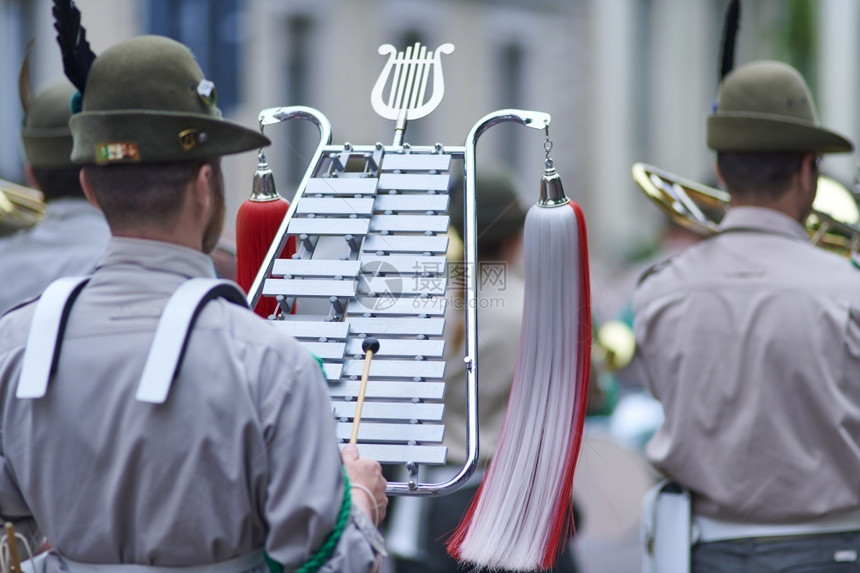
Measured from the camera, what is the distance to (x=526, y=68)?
59.0 ft

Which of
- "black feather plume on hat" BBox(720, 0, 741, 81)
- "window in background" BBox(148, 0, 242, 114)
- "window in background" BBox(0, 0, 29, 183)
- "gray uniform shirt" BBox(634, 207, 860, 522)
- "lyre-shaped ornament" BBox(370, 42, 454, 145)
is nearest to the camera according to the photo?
"lyre-shaped ornament" BBox(370, 42, 454, 145)

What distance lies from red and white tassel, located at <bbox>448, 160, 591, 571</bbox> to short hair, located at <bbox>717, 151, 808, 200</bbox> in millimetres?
908

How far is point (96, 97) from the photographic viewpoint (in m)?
2.01

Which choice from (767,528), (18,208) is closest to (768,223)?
(767,528)

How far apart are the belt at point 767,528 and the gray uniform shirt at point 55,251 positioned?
5.85ft

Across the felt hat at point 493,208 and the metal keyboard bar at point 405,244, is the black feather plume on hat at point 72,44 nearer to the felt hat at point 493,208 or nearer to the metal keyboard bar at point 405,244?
the metal keyboard bar at point 405,244

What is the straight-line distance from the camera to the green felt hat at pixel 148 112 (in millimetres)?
1962

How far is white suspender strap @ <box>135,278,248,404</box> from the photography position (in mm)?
1833

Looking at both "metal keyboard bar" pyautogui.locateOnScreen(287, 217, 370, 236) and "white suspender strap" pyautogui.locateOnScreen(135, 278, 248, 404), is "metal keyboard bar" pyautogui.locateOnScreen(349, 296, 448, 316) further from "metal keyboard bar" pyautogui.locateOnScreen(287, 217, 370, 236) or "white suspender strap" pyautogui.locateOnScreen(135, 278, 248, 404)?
"white suspender strap" pyautogui.locateOnScreen(135, 278, 248, 404)

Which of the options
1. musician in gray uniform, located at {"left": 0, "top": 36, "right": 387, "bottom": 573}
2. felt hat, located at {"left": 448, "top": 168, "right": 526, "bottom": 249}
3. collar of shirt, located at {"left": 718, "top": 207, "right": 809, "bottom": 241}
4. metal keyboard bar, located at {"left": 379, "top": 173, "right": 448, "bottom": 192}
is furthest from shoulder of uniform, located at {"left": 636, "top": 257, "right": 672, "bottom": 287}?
musician in gray uniform, located at {"left": 0, "top": 36, "right": 387, "bottom": 573}

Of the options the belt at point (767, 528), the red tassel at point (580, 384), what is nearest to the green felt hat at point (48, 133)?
the red tassel at point (580, 384)

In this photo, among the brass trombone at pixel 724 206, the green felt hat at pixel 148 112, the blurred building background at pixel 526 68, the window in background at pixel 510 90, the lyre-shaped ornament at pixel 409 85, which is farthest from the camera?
the window in background at pixel 510 90

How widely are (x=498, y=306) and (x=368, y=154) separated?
1468 mm

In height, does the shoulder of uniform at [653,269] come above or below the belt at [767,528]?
above
